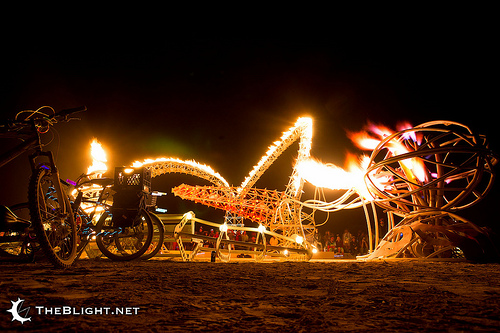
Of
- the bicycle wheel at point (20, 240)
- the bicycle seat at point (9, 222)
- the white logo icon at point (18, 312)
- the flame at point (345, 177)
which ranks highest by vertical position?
the flame at point (345, 177)

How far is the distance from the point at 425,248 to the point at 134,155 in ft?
83.1

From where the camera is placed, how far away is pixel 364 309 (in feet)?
7.57

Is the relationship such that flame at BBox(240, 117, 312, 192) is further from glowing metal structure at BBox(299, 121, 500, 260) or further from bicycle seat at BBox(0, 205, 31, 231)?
bicycle seat at BBox(0, 205, 31, 231)

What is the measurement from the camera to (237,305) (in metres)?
2.36

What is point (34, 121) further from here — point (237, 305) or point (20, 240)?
point (237, 305)

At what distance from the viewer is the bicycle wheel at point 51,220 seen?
397 centimetres

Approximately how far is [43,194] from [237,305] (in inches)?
135

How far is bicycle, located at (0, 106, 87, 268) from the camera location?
13.8 feet

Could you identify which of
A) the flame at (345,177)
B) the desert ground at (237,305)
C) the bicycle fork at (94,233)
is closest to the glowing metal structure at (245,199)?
the flame at (345,177)

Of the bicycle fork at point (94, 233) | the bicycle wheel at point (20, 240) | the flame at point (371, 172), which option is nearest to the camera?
the bicycle wheel at point (20, 240)

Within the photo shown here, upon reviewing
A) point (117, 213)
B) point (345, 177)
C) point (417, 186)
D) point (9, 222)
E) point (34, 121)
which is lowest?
point (9, 222)

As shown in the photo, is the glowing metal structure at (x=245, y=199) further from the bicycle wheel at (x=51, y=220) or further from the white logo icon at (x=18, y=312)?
the white logo icon at (x=18, y=312)

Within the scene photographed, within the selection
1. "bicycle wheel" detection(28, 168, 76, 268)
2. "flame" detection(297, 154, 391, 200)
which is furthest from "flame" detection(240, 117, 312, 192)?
"bicycle wheel" detection(28, 168, 76, 268)

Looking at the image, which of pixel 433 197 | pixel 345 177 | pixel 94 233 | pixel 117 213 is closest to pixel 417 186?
pixel 433 197
